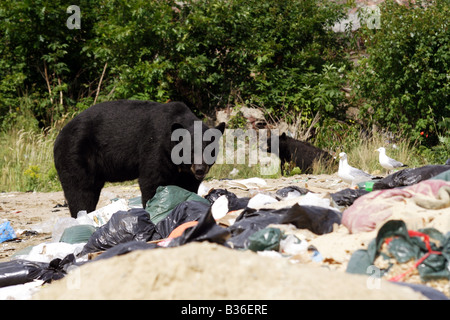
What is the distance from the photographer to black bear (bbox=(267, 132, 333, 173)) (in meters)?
9.42

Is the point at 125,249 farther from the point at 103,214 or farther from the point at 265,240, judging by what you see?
the point at 103,214

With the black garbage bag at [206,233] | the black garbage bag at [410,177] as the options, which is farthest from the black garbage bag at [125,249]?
the black garbage bag at [410,177]

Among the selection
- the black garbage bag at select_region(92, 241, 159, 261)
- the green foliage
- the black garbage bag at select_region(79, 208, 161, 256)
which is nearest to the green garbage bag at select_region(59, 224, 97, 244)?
the black garbage bag at select_region(79, 208, 161, 256)

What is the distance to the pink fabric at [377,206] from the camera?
3.36 meters

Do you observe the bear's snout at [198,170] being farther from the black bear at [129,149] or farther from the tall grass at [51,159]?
the tall grass at [51,159]

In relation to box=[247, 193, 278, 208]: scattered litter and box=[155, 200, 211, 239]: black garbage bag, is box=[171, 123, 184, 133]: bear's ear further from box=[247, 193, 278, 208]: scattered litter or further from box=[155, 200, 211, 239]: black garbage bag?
box=[247, 193, 278, 208]: scattered litter

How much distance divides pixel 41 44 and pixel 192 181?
7.50m

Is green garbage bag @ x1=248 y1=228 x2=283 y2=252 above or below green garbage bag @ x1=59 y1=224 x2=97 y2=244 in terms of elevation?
above

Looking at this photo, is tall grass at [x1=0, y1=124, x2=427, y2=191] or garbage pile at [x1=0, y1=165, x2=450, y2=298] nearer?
garbage pile at [x1=0, y1=165, x2=450, y2=298]

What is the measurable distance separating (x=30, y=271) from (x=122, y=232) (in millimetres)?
815

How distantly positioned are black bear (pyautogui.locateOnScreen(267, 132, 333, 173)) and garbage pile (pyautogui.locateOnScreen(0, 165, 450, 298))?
12.4 ft

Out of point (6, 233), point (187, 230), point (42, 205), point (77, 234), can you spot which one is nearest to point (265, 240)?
point (187, 230)

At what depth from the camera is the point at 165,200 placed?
5250mm
